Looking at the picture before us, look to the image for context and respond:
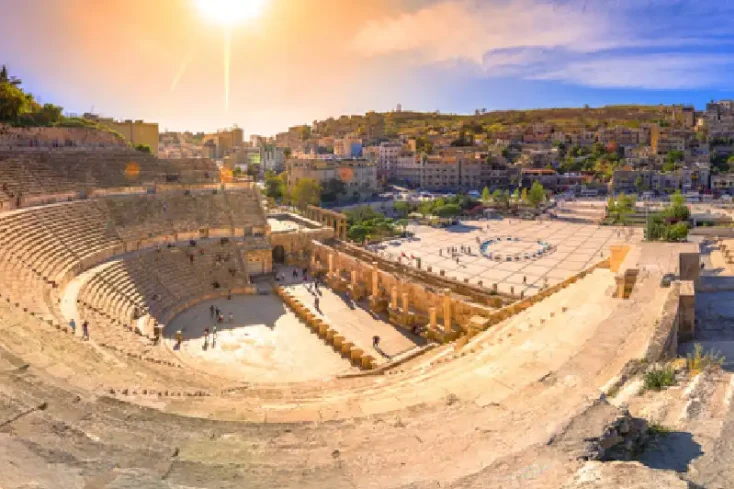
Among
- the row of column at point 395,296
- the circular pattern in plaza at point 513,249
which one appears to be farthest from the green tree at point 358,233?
the row of column at point 395,296

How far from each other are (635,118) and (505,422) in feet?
557

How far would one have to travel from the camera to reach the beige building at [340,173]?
2776 inches

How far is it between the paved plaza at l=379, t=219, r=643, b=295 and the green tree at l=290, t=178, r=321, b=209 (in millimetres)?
11931

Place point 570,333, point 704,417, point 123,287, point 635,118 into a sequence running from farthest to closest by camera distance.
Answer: point 635,118 → point 123,287 → point 570,333 → point 704,417

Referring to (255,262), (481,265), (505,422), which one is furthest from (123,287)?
(481,265)

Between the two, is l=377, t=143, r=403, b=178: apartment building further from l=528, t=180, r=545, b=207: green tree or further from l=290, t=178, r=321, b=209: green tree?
l=290, t=178, r=321, b=209: green tree

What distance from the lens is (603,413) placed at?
600 centimetres

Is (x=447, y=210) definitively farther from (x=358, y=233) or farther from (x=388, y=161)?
(x=388, y=161)

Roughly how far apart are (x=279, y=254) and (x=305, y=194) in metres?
29.4

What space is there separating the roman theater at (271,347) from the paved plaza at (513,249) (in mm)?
1136

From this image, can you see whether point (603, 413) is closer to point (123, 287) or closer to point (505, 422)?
point (505, 422)

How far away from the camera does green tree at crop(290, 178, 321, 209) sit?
2415 inches

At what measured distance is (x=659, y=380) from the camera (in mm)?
7828

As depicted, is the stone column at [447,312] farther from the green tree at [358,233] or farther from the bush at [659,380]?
the green tree at [358,233]
